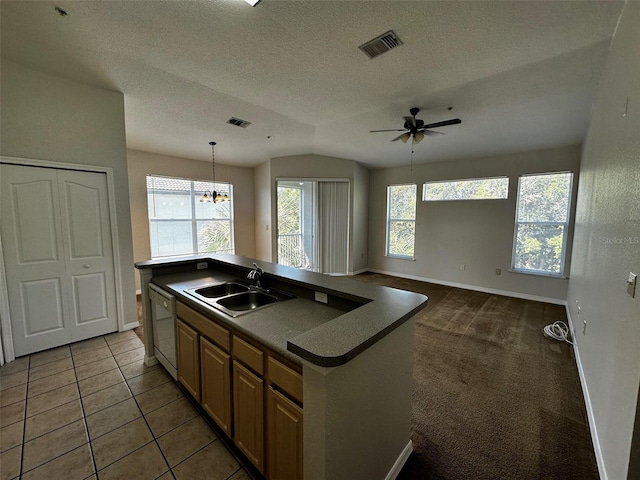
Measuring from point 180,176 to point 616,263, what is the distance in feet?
20.1

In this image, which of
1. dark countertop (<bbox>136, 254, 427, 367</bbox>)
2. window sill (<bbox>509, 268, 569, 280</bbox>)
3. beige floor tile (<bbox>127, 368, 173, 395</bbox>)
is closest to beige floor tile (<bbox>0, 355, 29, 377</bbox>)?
beige floor tile (<bbox>127, 368, 173, 395</bbox>)

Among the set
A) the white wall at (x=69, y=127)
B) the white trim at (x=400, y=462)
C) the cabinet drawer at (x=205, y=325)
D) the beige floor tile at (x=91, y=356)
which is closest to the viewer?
the white trim at (x=400, y=462)

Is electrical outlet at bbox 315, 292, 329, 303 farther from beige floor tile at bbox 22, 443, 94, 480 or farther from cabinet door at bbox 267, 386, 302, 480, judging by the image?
beige floor tile at bbox 22, 443, 94, 480

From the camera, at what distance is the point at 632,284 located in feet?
Result: 4.11

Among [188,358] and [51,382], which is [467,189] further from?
[51,382]

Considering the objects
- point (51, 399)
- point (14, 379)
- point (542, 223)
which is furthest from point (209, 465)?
point (542, 223)

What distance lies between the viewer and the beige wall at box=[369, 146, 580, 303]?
4493 mm

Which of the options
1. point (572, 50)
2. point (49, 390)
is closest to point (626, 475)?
point (572, 50)

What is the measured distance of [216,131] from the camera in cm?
405

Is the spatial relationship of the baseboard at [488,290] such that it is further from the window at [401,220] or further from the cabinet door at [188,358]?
the cabinet door at [188,358]

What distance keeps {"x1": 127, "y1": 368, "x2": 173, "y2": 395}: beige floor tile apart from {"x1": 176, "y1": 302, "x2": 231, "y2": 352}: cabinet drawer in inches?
30.7

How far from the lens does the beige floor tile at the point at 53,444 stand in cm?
155

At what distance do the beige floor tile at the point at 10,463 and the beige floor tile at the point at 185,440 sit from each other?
2.36 ft

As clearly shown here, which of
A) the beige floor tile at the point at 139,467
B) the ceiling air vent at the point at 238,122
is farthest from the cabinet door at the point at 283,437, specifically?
the ceiling air vent at the point at 238,122
